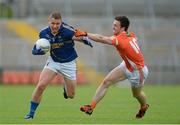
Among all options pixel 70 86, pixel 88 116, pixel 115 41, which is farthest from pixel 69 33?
pixel 88 116

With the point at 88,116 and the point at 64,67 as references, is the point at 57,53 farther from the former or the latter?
the point at 88,116

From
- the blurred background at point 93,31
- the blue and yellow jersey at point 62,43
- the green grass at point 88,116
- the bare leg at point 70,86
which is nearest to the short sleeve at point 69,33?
the blue and yellow jersey at point 62,43

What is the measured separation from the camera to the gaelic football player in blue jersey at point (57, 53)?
1465 centimetres

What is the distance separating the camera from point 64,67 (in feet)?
50.4

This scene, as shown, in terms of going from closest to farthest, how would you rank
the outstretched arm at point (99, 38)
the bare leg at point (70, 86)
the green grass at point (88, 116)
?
the outstretched arm at point (99, 38) → the green grass at point (88, 116) → the bare leg at point (70, 86)

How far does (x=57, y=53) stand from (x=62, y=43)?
0.25 metres

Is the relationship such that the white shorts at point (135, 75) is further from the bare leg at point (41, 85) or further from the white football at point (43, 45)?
the white football at point (43, 45)

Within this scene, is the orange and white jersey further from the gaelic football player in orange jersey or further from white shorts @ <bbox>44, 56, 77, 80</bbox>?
white shorts @ <bbox>44, 56, 77, 80</bbox>

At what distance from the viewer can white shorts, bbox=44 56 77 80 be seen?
1515 centimetres

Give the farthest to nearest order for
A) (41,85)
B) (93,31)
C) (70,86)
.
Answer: (93,31) → (70,86) → (41,85)

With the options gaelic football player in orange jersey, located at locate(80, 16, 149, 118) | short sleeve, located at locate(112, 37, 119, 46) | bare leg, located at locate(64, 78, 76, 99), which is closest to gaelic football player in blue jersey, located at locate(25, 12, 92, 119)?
bare leg, located at locate(64, 78, 76, 99)

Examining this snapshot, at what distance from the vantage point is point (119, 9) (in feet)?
135

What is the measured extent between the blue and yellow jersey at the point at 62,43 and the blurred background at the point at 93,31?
1897cm

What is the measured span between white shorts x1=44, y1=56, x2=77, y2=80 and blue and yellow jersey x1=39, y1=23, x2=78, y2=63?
0.30ft
